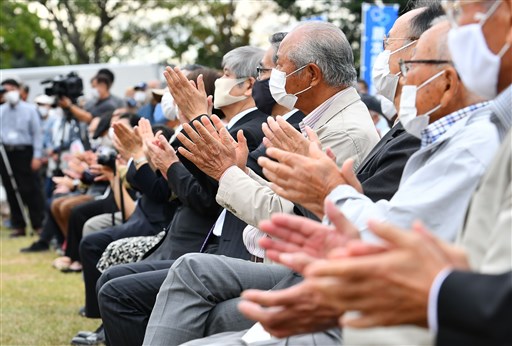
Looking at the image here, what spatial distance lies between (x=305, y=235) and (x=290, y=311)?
0.19 m

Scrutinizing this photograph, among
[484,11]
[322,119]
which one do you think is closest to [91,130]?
[322,119]

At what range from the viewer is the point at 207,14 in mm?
33125

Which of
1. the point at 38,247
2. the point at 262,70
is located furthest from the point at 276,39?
the point at 38,247

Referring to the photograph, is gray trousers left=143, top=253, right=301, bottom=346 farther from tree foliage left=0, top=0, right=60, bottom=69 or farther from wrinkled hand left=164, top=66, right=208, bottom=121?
tree foliage left=0, top=0, right=60, bottom=69

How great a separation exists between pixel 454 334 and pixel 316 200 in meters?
1.01

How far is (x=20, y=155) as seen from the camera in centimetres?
1293

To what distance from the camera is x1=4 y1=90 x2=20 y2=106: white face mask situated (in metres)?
12.9

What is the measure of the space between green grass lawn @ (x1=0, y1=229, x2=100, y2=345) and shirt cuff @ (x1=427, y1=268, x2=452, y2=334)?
452 centimetres

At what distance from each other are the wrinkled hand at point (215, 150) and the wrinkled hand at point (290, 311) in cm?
168

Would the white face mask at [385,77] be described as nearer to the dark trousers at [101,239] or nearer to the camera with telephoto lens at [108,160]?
the dark trousers at [101,239]

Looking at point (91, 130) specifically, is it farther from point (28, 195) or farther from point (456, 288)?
point (456, 288)

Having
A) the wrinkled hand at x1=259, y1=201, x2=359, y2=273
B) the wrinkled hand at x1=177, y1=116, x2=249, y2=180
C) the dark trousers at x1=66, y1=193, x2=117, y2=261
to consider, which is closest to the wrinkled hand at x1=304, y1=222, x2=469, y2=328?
the wrinkled hand at x1=259, y1=201, x2=359, y2=273

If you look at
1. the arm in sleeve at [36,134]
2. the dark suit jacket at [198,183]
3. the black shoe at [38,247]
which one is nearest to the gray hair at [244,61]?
the dark suit jacket at [198,183]

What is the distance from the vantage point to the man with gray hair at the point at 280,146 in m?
3.31
